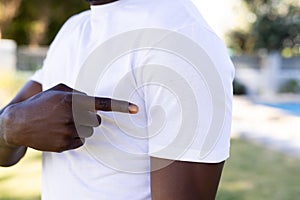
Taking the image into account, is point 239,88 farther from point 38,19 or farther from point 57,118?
point 57,118

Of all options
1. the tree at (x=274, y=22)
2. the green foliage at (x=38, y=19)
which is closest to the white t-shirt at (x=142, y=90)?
the tree at (x=274, y=22)

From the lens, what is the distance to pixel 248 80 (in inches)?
453

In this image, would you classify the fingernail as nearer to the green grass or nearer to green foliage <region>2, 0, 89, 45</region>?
the green grass

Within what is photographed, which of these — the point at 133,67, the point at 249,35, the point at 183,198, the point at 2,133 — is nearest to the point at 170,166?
the point at 183,198

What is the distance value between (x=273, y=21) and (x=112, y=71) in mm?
11259

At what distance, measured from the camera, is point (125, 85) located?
0.72 metres

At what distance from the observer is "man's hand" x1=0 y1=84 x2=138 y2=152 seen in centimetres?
69

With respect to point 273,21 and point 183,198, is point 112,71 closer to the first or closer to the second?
point 183,198

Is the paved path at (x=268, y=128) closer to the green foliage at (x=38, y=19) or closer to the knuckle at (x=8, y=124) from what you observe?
the knuckle at (x=8, y=124)

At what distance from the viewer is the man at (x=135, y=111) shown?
2.13 feet

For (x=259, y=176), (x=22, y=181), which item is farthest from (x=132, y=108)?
(x=259, y=176)

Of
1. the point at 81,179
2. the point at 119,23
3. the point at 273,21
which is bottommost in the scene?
the point at 273,21

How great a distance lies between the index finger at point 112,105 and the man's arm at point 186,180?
0.09 m

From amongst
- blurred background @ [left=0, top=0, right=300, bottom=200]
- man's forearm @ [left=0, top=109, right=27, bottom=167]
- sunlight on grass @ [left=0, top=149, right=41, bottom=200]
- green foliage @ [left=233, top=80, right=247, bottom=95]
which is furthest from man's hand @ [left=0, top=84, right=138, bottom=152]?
green foliage @ [left=233, top=80, right=247, bottom=95]
